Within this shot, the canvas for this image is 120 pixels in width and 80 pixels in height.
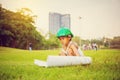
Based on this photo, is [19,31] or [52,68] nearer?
[52,68]

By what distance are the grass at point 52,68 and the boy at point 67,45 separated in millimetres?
88

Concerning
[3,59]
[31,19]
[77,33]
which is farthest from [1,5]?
[77,33]

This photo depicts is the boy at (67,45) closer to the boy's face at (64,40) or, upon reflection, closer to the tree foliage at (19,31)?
the boy's face at (64,40)

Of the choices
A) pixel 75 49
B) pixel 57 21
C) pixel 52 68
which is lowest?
pixel 52 68

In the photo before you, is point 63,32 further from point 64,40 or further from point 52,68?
point 52,68

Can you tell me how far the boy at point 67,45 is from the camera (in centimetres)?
346

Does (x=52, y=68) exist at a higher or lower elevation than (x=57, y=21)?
lower

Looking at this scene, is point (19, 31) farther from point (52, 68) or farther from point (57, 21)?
point (52, 68)

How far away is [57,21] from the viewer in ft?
11.8

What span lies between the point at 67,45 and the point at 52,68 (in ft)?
0.98

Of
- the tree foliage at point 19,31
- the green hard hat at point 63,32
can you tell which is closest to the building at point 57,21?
the green hard hat at point 63,32

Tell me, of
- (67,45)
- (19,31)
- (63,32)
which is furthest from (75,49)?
(19,31)

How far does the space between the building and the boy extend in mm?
103

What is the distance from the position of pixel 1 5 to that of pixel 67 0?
2.53ft
